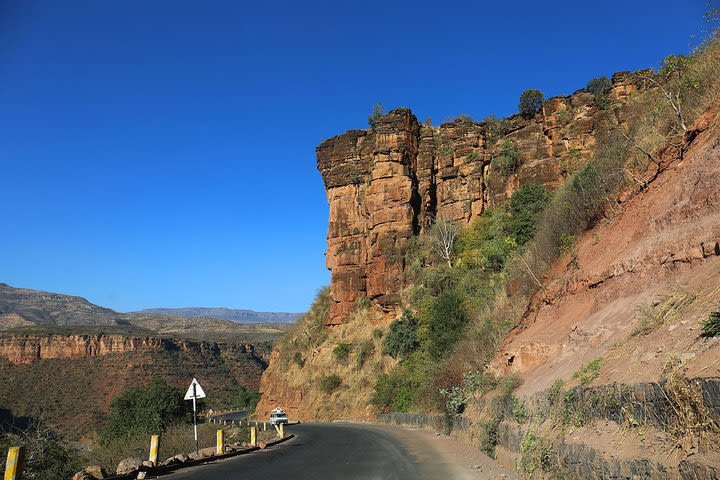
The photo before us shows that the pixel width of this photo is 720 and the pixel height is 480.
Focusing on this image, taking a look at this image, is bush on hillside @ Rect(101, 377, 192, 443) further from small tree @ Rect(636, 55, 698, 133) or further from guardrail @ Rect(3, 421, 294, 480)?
small tree @ Rect(636, 55, 698, 133)

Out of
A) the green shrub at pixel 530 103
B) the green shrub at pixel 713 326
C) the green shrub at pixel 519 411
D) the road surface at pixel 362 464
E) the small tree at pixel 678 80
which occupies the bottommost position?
the road surface at pixel 362 464

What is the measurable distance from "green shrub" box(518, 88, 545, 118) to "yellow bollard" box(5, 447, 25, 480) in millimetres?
45518

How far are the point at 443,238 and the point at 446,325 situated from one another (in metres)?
14.2

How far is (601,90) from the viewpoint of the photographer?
42.1m

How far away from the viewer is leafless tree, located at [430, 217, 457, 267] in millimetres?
44250

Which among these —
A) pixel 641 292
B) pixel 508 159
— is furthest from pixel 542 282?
pixel 508 159

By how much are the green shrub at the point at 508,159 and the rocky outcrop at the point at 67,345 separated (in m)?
68.0

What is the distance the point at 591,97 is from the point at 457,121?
41.5 ft

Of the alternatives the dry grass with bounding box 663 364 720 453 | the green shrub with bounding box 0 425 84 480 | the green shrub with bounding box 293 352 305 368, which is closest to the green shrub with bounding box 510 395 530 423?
the dry grass with bounding box 663 364 720 453

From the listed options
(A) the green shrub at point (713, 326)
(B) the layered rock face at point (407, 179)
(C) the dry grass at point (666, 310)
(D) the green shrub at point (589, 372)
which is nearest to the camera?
(A) the green shrub at point (713, 326)

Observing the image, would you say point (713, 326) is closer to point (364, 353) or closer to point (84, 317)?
point (364, 353)

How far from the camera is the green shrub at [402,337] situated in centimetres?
3994

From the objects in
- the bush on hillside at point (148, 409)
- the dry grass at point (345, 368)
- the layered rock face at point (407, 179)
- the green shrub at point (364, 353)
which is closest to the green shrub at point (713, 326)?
the bush on hillside at point (148, 409)

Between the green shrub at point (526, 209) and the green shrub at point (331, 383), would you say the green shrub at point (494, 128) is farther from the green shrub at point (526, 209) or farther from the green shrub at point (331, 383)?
the green shrub at point (331, 383)
